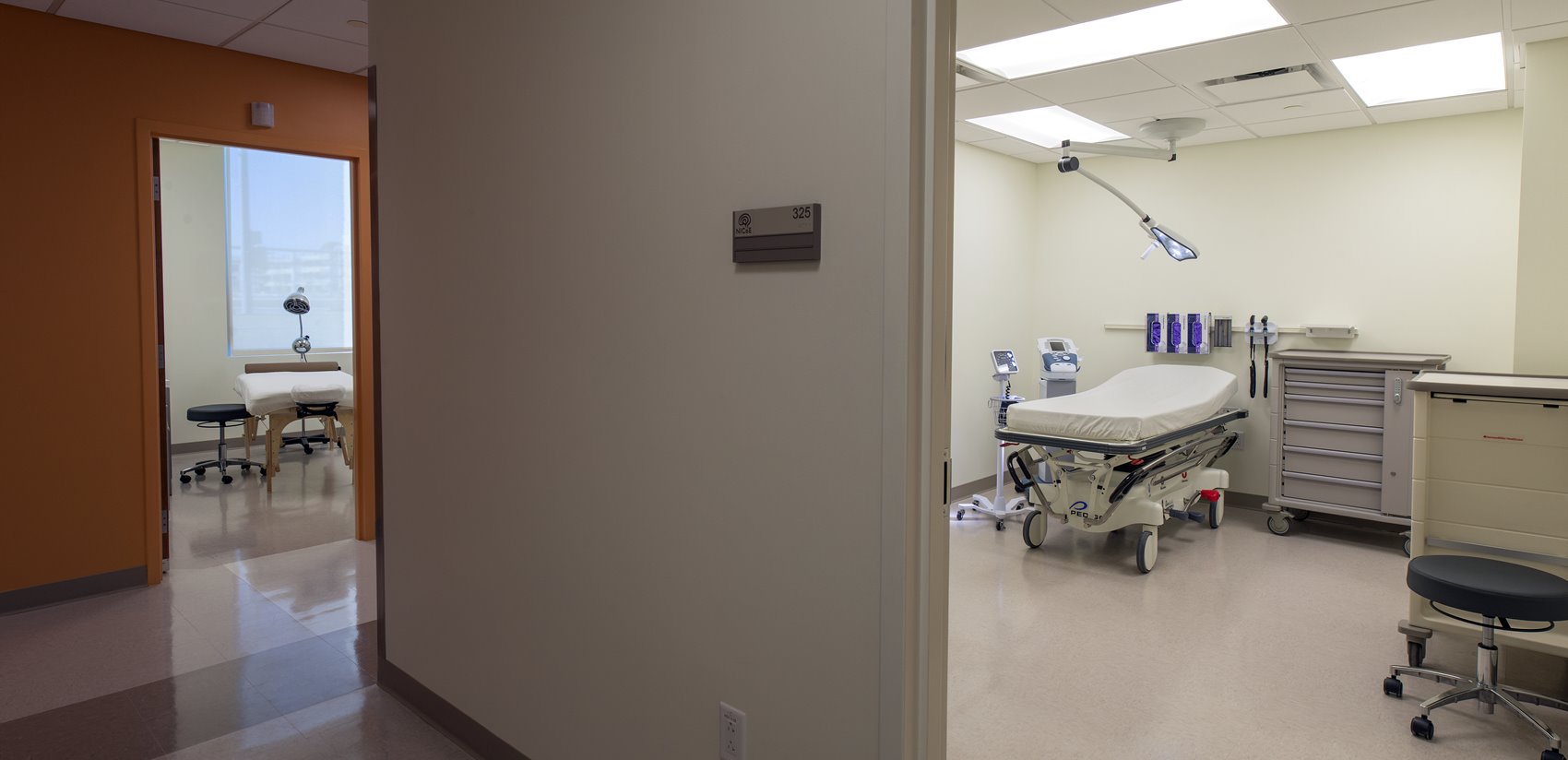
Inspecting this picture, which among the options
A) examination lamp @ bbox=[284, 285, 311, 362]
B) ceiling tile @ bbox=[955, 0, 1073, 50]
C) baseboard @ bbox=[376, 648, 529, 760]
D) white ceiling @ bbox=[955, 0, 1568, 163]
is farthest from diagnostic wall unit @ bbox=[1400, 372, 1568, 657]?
examination lamp @ bbox=[284, 285, 311, 362]

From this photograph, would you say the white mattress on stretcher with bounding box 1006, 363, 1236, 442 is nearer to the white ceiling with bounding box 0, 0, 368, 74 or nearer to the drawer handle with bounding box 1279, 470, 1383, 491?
the drawer handle with bounding box 1279, 470, 1383, 491

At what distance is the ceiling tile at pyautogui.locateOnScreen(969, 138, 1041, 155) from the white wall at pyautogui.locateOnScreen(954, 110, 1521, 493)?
0.27 m

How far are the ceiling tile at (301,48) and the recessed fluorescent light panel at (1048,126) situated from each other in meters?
3.59

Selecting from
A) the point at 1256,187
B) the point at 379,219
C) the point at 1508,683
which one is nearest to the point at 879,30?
the point at 379,219

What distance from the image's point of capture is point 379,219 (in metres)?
2.96

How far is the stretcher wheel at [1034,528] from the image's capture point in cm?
505

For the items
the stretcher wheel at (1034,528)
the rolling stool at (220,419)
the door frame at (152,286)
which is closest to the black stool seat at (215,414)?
the rolling stool at (220,419)

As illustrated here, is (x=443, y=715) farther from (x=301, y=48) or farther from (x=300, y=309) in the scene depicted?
(x=300, y=309)

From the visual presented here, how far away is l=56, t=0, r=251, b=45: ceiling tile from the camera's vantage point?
3.63 metres

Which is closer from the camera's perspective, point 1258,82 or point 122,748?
point 122,748

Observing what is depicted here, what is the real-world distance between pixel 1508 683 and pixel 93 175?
631 cm

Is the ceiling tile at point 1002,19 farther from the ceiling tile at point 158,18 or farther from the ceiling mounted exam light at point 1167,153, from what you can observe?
the ceiling tile at point 158,18

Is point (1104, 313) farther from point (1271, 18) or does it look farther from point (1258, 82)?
point (1271, 18)

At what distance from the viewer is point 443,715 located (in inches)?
109
